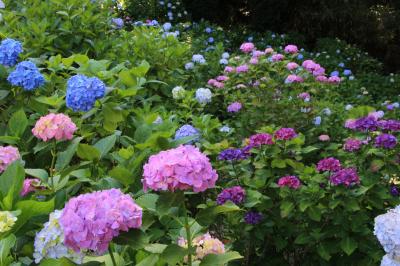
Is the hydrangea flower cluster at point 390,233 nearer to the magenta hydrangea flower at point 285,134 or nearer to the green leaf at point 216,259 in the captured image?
the green leaf at point 216,259

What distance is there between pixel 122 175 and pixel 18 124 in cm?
71

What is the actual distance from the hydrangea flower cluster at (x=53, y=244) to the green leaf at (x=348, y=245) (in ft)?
4.59

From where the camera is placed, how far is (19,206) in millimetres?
1578

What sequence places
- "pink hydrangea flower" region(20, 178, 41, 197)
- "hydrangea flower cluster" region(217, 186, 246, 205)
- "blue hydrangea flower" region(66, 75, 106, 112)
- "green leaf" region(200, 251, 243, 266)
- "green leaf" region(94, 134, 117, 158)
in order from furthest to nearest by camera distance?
"hydrangea flower cluster" region(217, 186, 246, 205)
"blue hydrangea flower" region(66, 75, 106, 112)
"green leaf" region(94, 134, 117, 158)
"pink hydrangea flower" region(20, 178, 41, 197)
"green leaf" region(200, 251, 243, 266)

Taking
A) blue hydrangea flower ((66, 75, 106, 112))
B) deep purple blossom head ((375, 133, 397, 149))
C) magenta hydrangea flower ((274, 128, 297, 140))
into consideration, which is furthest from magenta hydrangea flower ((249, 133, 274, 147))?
blue hydrangea flower ((66, 75, 106, 112))

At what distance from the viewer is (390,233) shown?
1.52 metres

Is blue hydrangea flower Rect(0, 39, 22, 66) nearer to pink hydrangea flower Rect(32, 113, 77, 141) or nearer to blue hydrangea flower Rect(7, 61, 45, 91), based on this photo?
blue hydrangea flower Rect(7, 61, 45, 91)

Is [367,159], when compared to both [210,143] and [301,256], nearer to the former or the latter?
[301,256]

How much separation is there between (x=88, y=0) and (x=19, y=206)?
2.99 m

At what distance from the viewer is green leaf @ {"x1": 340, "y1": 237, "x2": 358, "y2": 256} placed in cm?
247

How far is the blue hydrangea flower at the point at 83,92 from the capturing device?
2.30 metres

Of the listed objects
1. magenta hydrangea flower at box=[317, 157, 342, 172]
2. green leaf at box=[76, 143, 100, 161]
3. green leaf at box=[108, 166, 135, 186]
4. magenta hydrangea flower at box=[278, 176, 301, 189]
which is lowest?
magenta hydrangea flower at box=[278, 176, 301, 189]

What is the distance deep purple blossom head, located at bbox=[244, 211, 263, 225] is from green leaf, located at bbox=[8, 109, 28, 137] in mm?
1046

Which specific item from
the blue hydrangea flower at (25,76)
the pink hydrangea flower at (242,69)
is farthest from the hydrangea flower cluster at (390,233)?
the pink hydrangea flower at (242,69)
